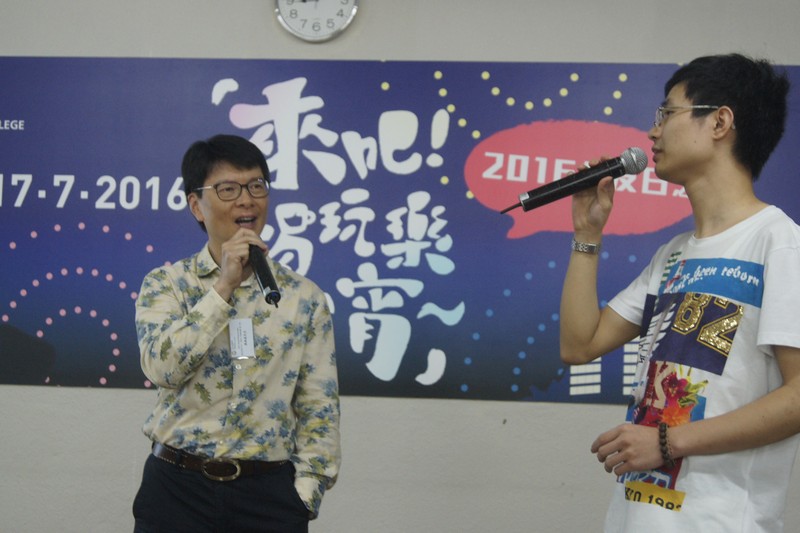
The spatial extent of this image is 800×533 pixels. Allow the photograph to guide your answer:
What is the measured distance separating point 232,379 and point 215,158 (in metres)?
0.53

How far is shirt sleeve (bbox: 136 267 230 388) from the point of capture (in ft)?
5.59

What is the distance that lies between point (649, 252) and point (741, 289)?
5.41 ft

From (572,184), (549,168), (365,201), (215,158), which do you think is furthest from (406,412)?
(572,184)

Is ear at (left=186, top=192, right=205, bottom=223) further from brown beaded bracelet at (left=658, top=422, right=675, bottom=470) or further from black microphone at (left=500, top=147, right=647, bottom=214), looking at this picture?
brown beaded bracelet at (left=658, top=422, right=675, bottom=470)

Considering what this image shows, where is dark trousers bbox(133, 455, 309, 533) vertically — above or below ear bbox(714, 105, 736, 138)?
below

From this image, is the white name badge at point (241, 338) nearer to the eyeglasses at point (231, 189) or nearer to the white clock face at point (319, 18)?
the eyeglasses at point (231, 189)

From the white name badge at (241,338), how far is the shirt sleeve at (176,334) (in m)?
0.04

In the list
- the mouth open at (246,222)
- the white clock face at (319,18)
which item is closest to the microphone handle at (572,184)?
the mouth open at (246,222)

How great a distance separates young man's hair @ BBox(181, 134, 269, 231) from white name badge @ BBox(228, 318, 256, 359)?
34cm

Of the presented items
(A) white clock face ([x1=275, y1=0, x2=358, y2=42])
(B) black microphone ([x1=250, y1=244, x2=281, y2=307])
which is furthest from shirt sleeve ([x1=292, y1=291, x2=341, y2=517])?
(A) white clock face ([x1=275, y1=0, x2=358, y2=42])

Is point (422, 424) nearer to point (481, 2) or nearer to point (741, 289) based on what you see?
point (481, 2)

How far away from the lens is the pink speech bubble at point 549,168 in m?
3.04

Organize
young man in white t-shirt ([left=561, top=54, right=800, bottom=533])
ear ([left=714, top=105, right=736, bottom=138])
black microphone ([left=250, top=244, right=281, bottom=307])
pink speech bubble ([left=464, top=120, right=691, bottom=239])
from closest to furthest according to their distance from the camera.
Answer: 1. young man in white t-shirt ([left=561, top=54, right=800, bottom=533])
2. ear ([left=714, top=105, right=736, bottom=138])
3. black microphone ([left=250, top=244, right=281, bottom=307])
4. pink speech bubble ([left=464, top=120, right=691, bottom=239])

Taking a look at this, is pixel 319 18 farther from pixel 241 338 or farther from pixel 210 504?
pixel 210 504
